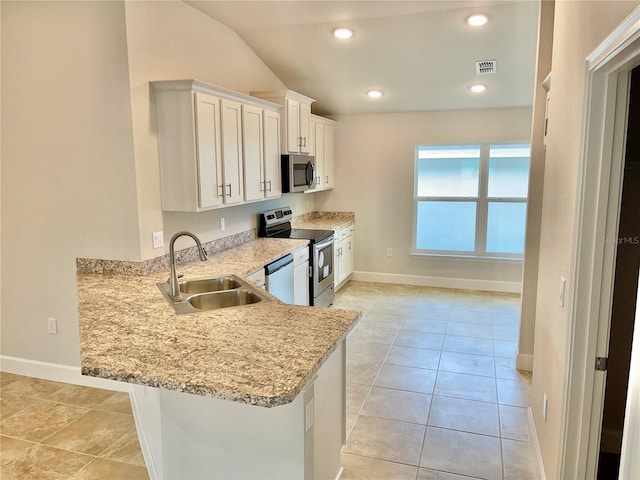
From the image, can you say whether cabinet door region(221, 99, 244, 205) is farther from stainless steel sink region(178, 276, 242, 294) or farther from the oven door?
the oven door

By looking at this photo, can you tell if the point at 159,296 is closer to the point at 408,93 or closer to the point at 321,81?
the point at 321,81

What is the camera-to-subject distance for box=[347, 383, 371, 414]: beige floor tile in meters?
3.15

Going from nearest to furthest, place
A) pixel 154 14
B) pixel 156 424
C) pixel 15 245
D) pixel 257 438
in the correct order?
pixel 257 438 → pixel 156 424 → pixel 154 14 → pixel 15 245

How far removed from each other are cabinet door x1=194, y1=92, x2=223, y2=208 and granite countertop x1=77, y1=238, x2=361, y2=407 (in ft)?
3.07

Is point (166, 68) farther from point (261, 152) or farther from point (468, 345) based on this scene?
point (468, 345)

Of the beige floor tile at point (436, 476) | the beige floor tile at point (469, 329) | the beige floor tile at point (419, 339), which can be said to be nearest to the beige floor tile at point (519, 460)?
the beige floor tile at point (436, 476)

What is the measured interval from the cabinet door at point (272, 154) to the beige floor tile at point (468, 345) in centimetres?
221

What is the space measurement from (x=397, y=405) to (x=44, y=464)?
221 cm

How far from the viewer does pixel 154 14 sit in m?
3.14

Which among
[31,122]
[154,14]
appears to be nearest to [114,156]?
[31,122]

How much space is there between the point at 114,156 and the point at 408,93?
142 inches

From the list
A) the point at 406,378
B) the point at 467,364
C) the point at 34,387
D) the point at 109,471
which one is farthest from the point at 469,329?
the point at 34,387

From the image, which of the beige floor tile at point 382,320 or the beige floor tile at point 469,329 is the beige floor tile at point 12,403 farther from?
the beige floor tile at point 469,329

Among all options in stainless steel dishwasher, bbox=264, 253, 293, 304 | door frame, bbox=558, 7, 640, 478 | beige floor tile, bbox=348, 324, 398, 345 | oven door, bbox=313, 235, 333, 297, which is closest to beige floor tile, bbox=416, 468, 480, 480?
door frame, bbox=558, 7, 640, 478
